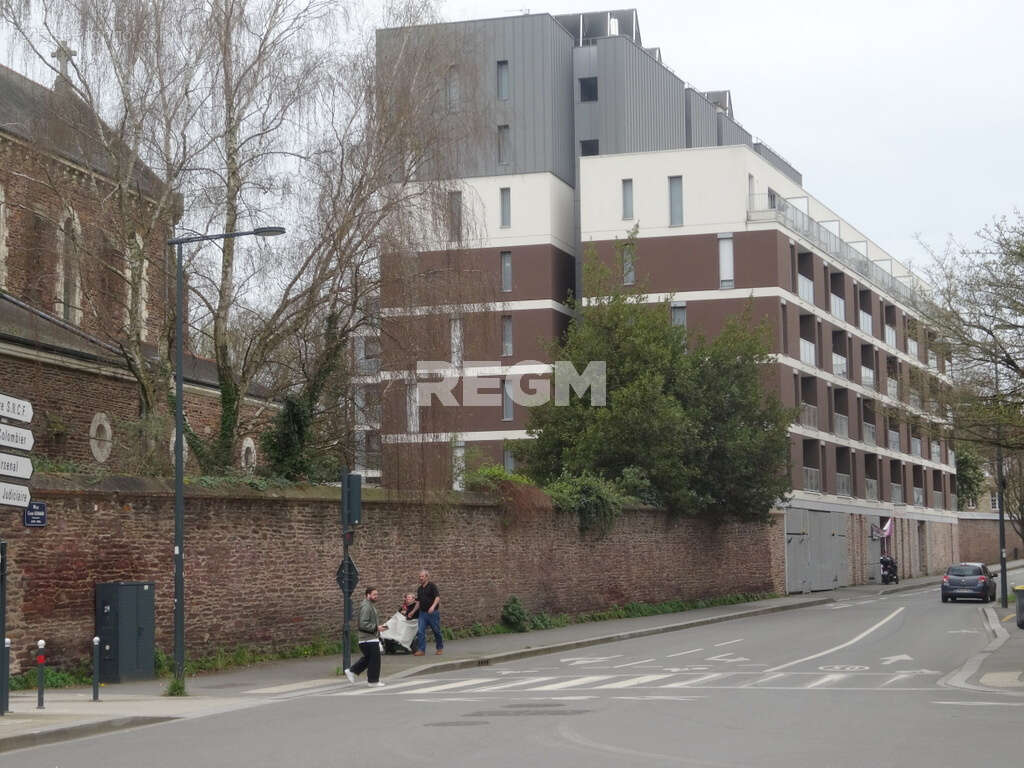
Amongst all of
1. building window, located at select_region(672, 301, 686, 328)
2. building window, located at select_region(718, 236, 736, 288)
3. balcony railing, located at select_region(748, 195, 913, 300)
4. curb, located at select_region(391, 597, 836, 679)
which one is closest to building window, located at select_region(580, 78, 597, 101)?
balcony railing, located at select_region(748, 195, 913, 300)

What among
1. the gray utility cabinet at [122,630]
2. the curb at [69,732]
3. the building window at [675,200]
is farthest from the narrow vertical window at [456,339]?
the building window at [675,200]

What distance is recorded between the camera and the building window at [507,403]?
192 ft

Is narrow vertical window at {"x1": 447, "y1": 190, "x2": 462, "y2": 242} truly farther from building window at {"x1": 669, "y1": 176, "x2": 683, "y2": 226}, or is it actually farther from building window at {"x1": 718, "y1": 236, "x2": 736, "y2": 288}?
building window at {"x1": 669, "y1": 176, "x2": 683, "y2": 226}

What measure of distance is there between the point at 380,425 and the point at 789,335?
116ft

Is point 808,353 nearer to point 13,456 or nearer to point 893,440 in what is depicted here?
point 893,440

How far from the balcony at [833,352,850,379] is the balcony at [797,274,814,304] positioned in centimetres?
505

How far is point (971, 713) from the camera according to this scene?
15.3m

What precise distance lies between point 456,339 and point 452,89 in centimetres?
514

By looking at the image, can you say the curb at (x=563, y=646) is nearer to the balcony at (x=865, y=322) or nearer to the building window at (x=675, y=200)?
the building window at (x=675, y=200)

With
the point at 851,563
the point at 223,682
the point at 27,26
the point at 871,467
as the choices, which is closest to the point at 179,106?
→ the point at 27,26

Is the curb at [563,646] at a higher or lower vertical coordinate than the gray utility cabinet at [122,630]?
lower

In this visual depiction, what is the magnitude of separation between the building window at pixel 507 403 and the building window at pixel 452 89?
31.1 meters

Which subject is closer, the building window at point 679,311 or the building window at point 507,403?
the building window at point 679,311

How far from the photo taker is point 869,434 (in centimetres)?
7094
